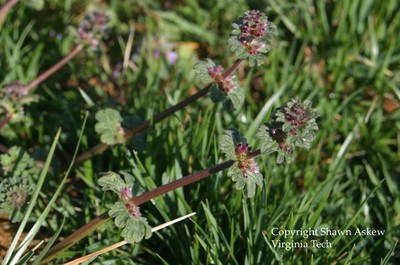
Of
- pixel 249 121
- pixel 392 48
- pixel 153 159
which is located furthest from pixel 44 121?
pixel 392 48

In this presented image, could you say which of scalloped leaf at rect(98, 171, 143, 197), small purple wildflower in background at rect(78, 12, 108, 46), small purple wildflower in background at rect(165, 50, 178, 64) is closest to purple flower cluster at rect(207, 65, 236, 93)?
scalloped leaf at rect(98, 171, 143, 197)

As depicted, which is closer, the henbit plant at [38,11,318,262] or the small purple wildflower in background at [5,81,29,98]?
the henbit plant at [38,11,318,262]

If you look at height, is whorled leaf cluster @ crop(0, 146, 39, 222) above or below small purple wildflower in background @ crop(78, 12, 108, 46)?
below

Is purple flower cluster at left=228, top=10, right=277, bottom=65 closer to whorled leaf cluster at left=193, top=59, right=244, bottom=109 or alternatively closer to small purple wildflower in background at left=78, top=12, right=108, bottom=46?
whorled leaf cluster at left=193, top=59, right=244, bottom=109

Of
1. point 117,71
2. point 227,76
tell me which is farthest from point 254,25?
point 117,71

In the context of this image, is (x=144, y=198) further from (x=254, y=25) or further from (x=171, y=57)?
(x=171, y=57)

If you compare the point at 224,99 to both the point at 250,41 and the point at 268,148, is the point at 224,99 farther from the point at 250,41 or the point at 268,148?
the point at 268,148
